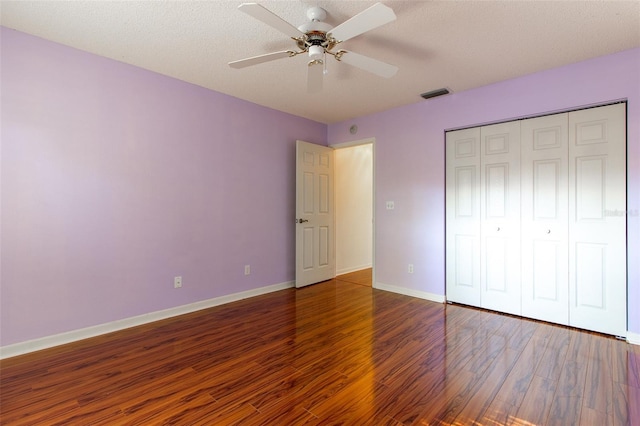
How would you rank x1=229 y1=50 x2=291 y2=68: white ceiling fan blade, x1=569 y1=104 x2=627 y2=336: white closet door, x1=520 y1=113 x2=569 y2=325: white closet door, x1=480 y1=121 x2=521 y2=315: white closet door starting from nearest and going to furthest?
x1=229 y1=50 x2=291 y2=68: white ceiling fan blade, x1=569 y1=104 x2=627 y2=336: white closet door, x1=520 y1=113 x2=569 y2=325: white closet door, x1=480 y1=121 x2=521 y2=315: white closet door

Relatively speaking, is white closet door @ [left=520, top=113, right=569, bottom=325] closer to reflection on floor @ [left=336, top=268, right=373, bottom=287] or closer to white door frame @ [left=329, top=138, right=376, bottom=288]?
white door frame @ [left=329, top=138, right=376, bottom=288]

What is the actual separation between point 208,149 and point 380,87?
211cm

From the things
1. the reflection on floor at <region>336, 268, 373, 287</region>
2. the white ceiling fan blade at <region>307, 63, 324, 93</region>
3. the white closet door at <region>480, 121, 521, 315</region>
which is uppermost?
the white ceiling fan blade at <region>307, 63, 324, 93</region>

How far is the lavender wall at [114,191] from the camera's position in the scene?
2.42 metres

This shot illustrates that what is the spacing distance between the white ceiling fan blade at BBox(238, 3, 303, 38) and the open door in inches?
95.9

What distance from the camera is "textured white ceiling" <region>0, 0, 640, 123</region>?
6.87 ft

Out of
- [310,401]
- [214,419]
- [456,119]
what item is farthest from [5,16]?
[456,119]

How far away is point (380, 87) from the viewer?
348 cm

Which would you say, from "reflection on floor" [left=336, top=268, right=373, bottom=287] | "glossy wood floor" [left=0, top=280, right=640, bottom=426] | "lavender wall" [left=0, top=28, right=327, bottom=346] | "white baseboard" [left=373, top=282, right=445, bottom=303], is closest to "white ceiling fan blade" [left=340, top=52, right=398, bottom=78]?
"lavender wall" [left=0, top=28, right=327, bottom=346]

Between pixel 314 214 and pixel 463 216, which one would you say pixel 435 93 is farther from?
pixel 314 214

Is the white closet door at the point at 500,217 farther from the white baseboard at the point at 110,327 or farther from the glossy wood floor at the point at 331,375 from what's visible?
the white baseboard at the point at 110,327

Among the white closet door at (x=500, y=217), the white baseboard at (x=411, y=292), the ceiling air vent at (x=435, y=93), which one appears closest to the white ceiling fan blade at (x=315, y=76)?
the ceiling air vent at (x=435, y=93)

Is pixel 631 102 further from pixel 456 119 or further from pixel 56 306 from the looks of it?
pixel 56 306

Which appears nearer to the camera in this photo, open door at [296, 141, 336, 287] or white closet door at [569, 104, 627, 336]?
white closet door at [569, 104, 627, 336]
